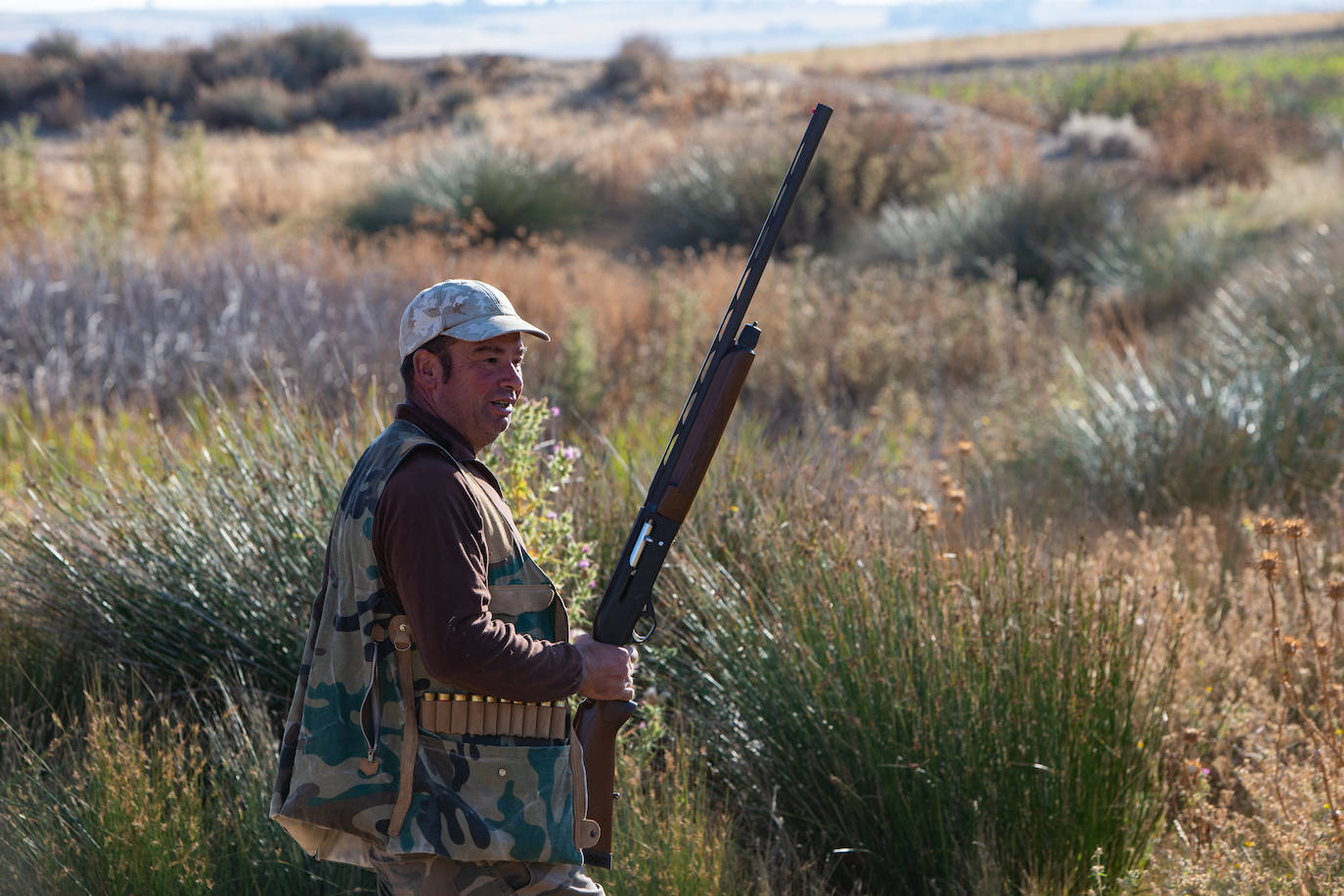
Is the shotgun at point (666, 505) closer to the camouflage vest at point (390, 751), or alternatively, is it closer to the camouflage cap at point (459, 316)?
the camouflage vest at point (390, 751)

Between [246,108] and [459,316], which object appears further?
[246,108]

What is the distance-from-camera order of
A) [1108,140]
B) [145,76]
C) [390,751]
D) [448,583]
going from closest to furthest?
[448,583]
[390,751]
[1108,140]
[145,76]

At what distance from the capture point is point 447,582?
1.84 meters

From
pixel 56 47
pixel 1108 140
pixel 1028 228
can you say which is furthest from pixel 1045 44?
pixel 1028 228

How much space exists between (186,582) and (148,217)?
1061cm

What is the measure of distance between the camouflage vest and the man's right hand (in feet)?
0.40

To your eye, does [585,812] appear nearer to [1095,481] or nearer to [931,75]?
[1095,481]

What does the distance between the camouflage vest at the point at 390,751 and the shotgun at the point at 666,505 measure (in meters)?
0.17

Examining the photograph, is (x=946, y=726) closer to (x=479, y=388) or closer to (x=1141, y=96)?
(x=479, y=388)

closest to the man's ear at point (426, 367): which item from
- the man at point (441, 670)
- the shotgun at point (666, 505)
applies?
the man at point (441, 670)

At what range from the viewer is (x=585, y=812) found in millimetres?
2178

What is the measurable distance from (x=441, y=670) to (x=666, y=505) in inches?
24.3

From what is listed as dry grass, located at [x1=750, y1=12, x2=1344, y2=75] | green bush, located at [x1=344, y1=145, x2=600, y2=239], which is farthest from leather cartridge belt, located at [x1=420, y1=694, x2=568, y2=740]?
dry grass, located at [x1=750, y1=12, x2=1344, y2=75]

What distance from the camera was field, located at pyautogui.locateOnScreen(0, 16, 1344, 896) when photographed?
309 cm
